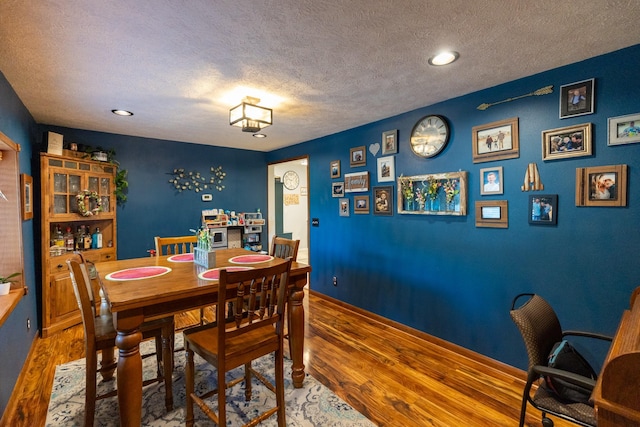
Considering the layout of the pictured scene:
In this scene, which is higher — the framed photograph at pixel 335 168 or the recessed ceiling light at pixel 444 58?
the recessed ceiling light at pixel 444 58

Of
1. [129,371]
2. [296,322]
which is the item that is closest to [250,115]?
[296,322]

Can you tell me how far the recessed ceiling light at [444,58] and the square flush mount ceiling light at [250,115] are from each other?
1.33 metres

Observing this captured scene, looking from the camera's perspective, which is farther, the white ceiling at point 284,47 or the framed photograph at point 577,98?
the framed photograph at point 577,98

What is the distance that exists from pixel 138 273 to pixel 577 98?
3.21m

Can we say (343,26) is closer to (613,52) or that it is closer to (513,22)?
(513,22)

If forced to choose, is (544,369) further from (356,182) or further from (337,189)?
(337,189)

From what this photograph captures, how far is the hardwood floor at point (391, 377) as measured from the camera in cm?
190

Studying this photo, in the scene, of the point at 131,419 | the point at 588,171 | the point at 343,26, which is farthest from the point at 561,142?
the point at 131,419

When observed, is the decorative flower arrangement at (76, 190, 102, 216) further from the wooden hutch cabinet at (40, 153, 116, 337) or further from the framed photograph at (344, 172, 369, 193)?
the framed photograph at (344, 172, 369, 193)

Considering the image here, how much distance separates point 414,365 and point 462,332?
1.86ft

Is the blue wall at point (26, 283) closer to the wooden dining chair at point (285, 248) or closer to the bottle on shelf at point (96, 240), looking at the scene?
the bottle on shelf at point (96, 240)

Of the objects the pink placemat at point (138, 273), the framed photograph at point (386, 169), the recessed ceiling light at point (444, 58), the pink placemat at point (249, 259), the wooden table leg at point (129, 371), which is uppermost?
the recessed ceiling light at point (444, 58)

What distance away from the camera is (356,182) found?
369 centimetres

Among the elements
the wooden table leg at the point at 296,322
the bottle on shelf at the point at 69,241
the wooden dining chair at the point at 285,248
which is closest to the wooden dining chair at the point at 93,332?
the wooden table leg at the point at 296,322
